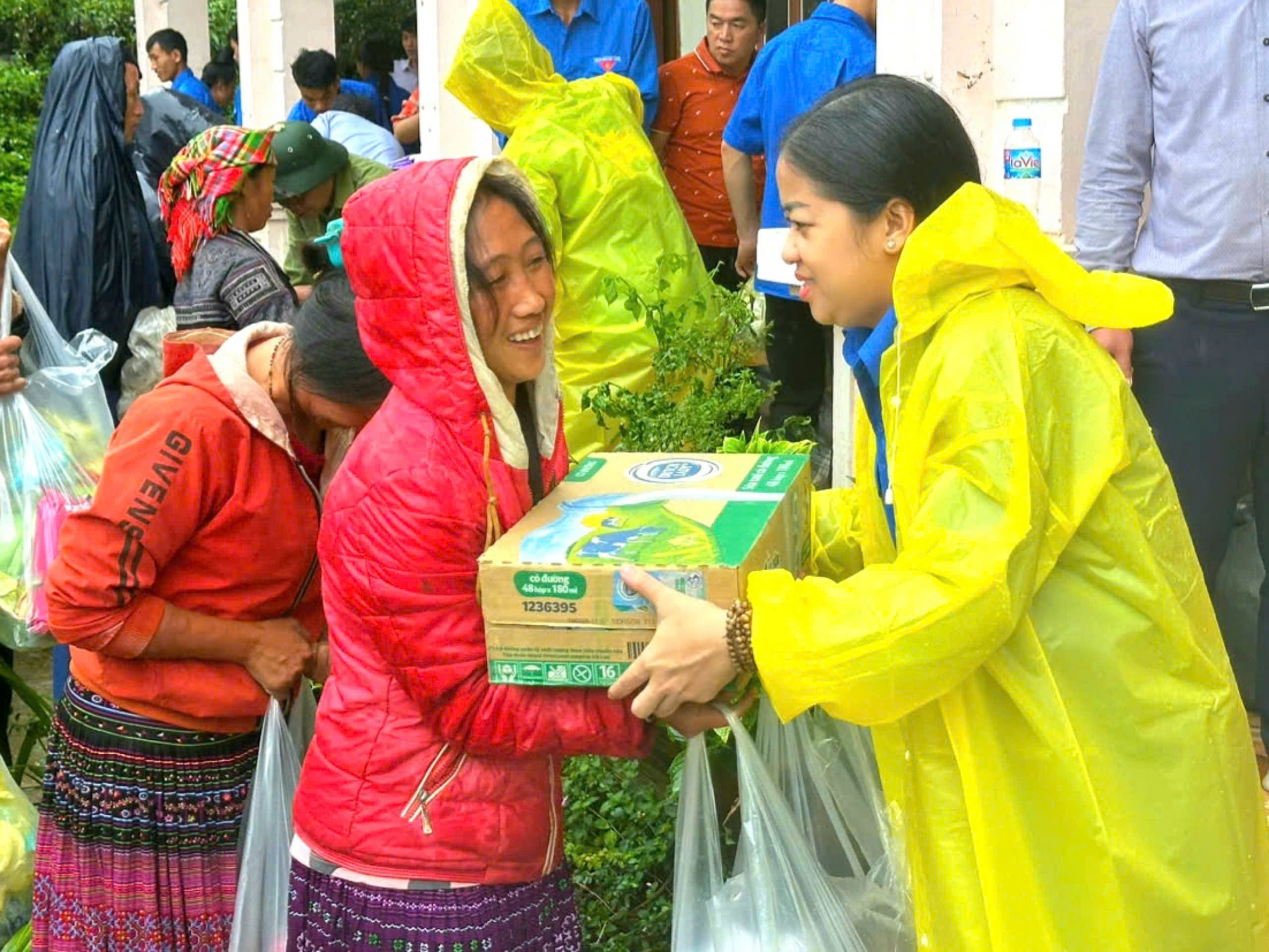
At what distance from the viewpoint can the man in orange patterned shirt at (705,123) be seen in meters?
6.40

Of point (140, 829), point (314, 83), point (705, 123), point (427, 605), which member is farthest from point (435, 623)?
point (314, 83)

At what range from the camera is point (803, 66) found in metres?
5.43

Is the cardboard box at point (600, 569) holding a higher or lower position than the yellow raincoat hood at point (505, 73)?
lower

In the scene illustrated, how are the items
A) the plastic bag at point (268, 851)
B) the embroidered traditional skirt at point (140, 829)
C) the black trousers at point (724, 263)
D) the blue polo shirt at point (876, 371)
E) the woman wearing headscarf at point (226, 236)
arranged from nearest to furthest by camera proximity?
1. the blue polo shirt at point (876, 371)
2. the plastic bag at point (268, 851)
3. the embroidered traditional skirt at point (140, 829)
4. the woman wearing headscarf at point (226, 236)
5. the black trousers at point (724, 263)

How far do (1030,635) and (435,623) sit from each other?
748 mm

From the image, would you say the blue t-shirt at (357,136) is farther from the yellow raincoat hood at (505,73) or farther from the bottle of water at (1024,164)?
the bottle of water at (1024,164)

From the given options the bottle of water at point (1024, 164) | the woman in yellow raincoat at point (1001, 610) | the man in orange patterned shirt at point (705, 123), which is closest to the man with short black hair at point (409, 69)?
the man in orange patterned shirt at point (705, 123)

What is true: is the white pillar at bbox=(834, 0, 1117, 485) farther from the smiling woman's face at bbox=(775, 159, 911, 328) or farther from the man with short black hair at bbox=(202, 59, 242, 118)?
the man with short black hair at bbox=(202, 59, 242, 118)

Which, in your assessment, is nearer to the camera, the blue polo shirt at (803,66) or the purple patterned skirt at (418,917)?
the purple patterned skirt at (418,917)

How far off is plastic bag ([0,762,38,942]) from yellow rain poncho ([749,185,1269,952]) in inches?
90.8

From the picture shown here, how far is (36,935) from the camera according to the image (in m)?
3.04

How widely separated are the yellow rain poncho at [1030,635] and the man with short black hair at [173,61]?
32.7 ft

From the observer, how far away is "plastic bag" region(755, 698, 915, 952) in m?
2.37

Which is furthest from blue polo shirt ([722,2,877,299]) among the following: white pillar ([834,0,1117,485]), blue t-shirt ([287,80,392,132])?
blue t-shirt ([287,80,392,132])
